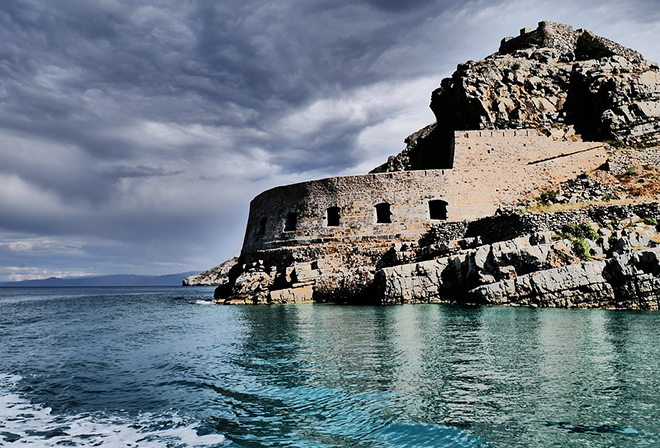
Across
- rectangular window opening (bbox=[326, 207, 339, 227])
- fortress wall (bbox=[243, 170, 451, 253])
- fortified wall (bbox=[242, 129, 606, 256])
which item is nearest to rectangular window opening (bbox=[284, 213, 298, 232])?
fortress wall (bbox=[243, 170, 451, 253])

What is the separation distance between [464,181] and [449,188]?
1.08 m

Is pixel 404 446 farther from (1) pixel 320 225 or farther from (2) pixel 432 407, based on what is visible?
(1) pixel 320 225

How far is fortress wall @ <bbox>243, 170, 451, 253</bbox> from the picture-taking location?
2473 cm

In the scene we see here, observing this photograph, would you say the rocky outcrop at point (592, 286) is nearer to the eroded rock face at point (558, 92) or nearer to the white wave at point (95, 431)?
the eroded rock face at point (558, 92)

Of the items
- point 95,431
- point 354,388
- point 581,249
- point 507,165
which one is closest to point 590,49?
point 507,165

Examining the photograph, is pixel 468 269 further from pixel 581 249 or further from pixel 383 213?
pixel 383 213

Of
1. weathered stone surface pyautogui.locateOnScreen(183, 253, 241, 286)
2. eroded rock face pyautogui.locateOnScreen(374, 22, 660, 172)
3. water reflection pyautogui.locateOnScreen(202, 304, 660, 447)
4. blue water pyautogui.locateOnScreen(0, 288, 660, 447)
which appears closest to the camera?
water reflection pyautogui.locateOnScreen(202, 304, 660, 447)

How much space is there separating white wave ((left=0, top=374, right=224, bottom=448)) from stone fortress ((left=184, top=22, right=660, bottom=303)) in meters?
16.2

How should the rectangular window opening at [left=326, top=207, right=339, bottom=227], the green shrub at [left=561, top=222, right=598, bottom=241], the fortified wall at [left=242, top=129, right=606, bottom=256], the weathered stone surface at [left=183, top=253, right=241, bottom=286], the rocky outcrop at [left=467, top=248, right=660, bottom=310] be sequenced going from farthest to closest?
the weathered stone surface at [left=183, top=253, right=241, bottom=286] → the rectangular window opening at [left=326, top=207, right=339, bottom=227] → the fortified wall at [left=242, top=129, right=606, bottom=256] → the green shrub at [left=561, top=222, right=598, bottom=241] → the rocky outcrop at [left=467, top=248, right=660, bottom=310]

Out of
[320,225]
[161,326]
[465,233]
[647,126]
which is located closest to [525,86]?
[647,126]

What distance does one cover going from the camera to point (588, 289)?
14773 millimetres

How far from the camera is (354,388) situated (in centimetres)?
613

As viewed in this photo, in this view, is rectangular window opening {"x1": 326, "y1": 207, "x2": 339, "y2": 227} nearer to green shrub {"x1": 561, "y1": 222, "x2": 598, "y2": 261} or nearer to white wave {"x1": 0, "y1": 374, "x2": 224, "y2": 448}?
green shrub {"x1": 561, "y1": 222, "x2": 598, "y2": 261}

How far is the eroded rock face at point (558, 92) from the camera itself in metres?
25.7
